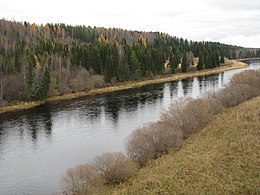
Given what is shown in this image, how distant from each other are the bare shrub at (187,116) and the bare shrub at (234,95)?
840 cm

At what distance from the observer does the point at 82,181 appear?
20984 mm

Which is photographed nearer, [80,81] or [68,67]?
[80,81]

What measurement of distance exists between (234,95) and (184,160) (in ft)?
77.2

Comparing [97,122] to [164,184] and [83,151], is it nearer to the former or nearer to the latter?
[83,151]

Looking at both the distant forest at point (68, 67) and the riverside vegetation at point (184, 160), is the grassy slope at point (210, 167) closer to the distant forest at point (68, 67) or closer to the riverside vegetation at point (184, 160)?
the riverside vegetation at point (184, 160)

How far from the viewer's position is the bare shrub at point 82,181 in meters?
20.6

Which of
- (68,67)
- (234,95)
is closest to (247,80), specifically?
(234,95)

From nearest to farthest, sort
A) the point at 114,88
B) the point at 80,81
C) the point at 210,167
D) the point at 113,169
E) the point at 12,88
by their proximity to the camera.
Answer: the point at 210,167 < the point at 113,169 < the point at 12,88 < the point at 80,81 < the point at 114,88

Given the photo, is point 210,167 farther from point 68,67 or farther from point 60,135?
point 68,67

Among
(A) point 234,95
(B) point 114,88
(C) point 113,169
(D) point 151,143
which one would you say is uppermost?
(A) point 234,95

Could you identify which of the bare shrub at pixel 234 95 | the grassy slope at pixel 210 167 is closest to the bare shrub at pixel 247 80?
the bare shrub at pixel 234 95

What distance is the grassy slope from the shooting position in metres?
19.3

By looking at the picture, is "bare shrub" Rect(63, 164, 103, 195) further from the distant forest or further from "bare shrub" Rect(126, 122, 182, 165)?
the distant forest

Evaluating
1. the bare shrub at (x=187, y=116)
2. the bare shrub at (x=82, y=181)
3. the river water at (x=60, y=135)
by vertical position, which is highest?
the bare shrub at (x=187, y=116)
